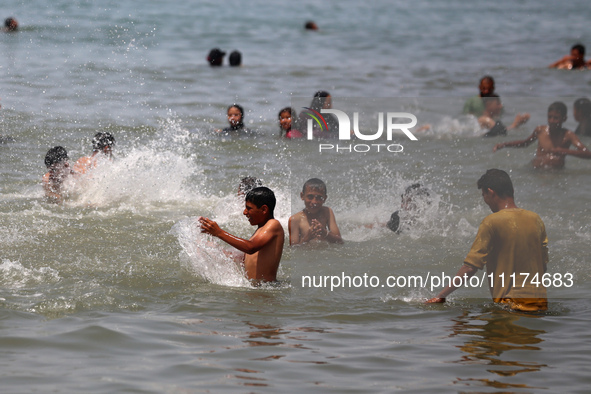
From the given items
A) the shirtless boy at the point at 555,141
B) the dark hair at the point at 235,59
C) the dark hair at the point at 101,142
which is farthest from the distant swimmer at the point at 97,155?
the dark hair at the point at 235,59

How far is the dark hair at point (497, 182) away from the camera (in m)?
5.97

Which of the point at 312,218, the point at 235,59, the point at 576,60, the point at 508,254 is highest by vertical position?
the point at 235,59

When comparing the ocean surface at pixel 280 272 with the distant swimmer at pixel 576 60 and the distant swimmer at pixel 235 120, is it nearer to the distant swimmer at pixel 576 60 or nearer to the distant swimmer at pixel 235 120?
the distant swimmer at pixel 235 120

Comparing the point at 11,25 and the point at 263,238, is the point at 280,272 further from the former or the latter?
the point at 11,25

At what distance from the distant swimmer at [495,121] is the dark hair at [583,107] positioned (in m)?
0.75

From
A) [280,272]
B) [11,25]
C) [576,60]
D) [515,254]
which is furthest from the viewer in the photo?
[11,25]

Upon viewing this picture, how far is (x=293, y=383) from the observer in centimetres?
450

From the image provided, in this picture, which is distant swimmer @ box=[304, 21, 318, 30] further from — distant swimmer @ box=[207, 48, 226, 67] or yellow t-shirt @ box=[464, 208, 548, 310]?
yellow t-shirt @ box=[464, 208, 548, 310]

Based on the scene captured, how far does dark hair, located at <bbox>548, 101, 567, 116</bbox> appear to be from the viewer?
718 cm

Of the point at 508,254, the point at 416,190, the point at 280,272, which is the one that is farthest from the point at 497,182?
the point at 280,272

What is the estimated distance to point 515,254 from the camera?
5.81 meters

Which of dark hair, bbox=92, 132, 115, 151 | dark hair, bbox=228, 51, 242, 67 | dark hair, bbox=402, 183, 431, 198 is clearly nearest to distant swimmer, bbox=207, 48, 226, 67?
dark hair, bbox=228, 51, 242, 67

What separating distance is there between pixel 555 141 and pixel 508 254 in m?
1.83

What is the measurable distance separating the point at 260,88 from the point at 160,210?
8942 millimetres
